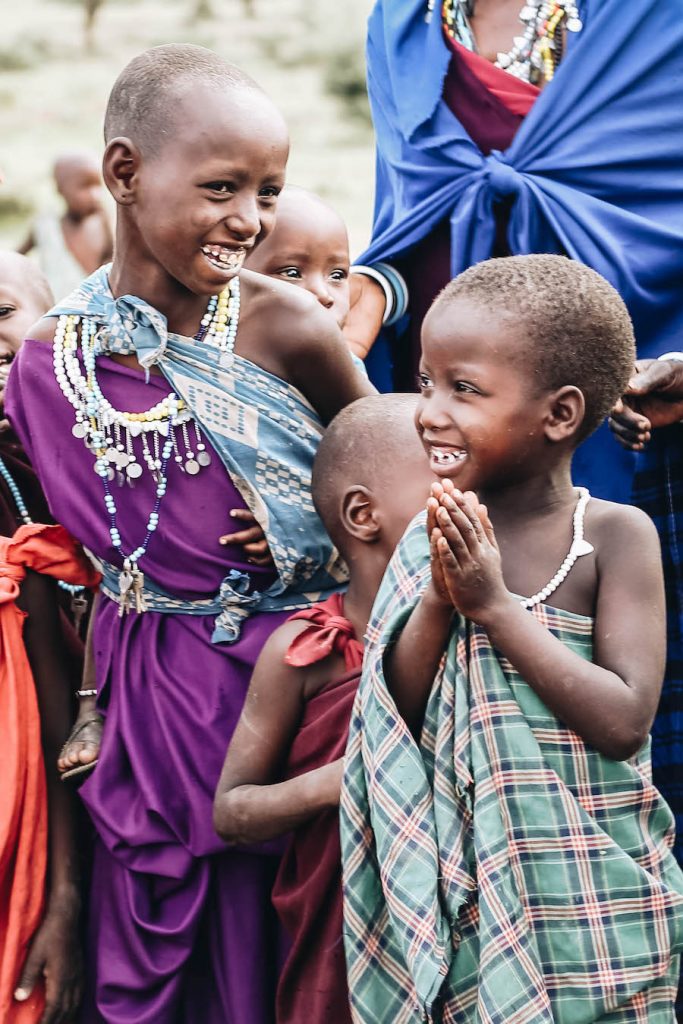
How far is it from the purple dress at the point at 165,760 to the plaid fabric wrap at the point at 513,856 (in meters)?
0.52

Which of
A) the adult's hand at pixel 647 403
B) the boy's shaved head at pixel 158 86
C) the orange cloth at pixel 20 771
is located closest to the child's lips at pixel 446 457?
the adult's hand at pixel 647 403

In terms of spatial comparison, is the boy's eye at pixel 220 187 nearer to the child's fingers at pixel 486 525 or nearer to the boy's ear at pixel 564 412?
the boy's ear at pixel 564 412

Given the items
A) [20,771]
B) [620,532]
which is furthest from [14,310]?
[620,532]

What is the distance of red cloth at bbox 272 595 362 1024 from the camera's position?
2.35 m

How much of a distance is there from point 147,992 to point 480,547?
3.86 feet

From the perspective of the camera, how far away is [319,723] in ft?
7.92

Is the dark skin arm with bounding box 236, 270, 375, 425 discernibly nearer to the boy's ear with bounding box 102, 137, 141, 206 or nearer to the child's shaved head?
the boy's ear with bounding box 102, 137, 141, 206

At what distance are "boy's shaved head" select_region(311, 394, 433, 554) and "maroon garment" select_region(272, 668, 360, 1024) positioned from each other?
34 cm

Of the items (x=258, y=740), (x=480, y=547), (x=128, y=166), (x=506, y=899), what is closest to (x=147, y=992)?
(x=258, y=740)

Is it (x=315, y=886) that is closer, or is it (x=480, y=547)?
(x=480, y=547)

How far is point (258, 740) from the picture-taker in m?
2.42

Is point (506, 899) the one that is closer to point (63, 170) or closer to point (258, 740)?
point (258, 740)

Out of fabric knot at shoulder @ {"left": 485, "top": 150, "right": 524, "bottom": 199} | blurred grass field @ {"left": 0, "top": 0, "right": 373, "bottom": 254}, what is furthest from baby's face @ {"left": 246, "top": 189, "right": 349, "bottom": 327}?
blurred grass field @ {"left": 0, "top": 0, "right": 373, "bottom": 254}

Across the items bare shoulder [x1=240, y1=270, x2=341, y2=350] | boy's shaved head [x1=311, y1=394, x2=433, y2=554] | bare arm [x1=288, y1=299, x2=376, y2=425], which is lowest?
boy's shaved head [x1=311, y1=394, x2=433, y2=554]
